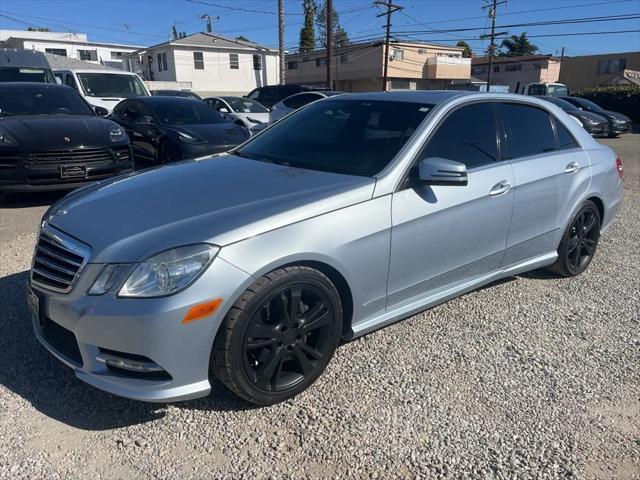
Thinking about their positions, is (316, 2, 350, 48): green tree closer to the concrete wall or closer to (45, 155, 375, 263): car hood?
the concrete wall

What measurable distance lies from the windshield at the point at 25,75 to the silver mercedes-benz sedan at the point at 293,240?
9.98 meters

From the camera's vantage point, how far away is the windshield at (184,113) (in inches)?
372

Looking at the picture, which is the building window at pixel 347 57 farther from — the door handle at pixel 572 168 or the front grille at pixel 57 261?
the front grille at pixel 57 261

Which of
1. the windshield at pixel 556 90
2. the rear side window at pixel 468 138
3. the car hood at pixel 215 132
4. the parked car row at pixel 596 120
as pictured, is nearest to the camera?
the rear side window at pixel 468 138

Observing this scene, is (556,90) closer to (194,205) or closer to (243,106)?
(243,106)

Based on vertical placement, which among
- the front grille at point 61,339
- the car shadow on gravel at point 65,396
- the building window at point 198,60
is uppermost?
the building window at point 198,60

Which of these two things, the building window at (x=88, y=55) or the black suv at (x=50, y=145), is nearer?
the black suv at (x=50, y=145)

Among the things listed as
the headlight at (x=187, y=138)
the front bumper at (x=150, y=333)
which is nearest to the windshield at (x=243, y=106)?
the headlight at (x=187, y=138)

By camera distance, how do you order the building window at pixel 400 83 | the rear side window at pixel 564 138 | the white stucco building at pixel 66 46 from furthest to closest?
the building window at pixel 400 83 < the white stucco building at pixel 66 46 < the rear side window at pixel 564 138

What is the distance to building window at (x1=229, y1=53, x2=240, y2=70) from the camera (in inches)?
1651

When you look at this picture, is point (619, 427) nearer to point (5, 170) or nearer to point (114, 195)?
point (114, 195)

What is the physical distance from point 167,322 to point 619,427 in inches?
91.0

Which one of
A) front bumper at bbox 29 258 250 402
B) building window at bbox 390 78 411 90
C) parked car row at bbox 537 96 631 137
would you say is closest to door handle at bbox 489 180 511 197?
front bumper at bbox 29 258 250 402

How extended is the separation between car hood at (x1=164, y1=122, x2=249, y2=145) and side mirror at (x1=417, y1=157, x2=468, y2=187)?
637cm
